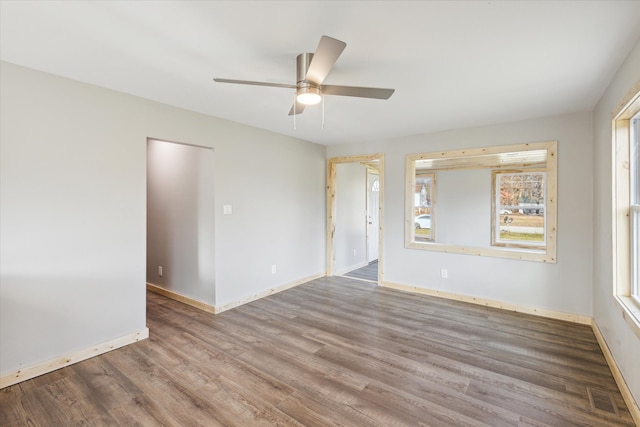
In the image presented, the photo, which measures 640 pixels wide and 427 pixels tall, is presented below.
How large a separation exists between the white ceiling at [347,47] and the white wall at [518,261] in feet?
1.88

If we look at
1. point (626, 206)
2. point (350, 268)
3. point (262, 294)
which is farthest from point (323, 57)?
point (350, 268)

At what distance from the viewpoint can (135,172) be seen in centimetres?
293

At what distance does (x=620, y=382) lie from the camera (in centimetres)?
217

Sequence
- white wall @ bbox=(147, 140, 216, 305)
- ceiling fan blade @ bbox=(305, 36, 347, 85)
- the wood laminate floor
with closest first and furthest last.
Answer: ceiling fan blade @ bbox=(305, 36, 347, 85) < the wood laminate floor < white wall @ bbox=(147, 140, 216, 305)

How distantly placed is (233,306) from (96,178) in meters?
2.11

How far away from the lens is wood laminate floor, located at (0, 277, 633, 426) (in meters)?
1.93

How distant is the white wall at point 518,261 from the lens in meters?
3.38

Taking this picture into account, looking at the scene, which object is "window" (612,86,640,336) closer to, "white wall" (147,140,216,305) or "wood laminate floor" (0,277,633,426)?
"wood laminate floor" (0,277,633,426)

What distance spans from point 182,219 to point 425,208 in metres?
5.25

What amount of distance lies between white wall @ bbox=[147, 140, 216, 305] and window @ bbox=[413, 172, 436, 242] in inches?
187

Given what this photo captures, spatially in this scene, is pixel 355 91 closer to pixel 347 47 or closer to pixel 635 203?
pixel 347 47

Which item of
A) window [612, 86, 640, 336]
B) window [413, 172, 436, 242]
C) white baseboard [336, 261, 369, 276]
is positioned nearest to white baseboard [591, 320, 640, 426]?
window [612, 86, 640, 336]

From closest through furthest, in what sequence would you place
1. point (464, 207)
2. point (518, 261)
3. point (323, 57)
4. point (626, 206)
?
point (323, 57), point (626, 206), point (518, 261), point (464, 207)

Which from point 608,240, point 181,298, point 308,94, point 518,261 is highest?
point 308,94
